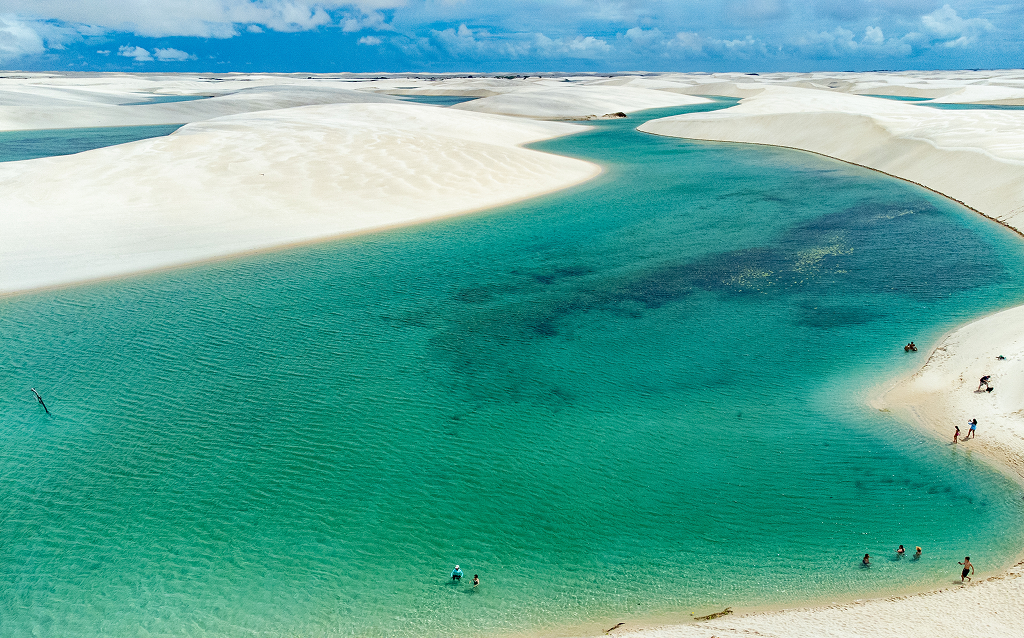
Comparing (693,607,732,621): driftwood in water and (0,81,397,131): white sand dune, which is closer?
(693,607,732,621): driftwood in water

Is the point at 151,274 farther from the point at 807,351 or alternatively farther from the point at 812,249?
the point at 812,249

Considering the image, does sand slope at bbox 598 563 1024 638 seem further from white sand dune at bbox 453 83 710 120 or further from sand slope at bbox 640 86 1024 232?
white sand dune at bbox 453 83 710 120

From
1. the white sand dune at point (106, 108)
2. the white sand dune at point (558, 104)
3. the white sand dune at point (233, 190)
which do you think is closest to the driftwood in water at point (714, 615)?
the white sand dune at point (233, 190)

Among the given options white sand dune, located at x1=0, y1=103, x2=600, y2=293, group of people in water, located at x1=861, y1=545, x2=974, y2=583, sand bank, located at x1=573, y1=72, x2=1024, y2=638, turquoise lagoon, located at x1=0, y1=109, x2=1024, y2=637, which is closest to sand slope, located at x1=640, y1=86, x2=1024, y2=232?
sand bank, located at x1=573, y1=72, x2=1024, y2=638

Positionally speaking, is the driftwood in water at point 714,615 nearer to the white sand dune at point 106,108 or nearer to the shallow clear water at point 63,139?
the shallow clear water at point 63,139

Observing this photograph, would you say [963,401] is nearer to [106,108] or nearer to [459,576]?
[459,576]

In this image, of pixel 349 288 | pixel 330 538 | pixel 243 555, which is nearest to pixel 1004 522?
pixel 330 538
